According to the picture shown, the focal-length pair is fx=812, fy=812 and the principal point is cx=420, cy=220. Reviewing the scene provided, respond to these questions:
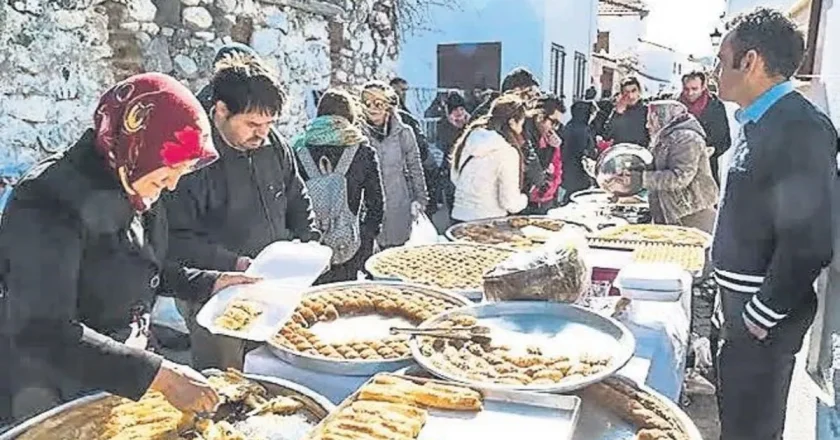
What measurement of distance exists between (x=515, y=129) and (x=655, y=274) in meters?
1.78

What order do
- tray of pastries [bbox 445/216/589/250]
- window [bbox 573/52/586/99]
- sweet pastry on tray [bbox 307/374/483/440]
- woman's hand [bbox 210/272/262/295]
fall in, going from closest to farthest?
sweet pastry on tray [bbox 307/374/483/440]
woman's hand [bbox 210/272/262/295]
tray of pastries [bbox 445/216/589/250]
window [bbox 573/52/586/99]

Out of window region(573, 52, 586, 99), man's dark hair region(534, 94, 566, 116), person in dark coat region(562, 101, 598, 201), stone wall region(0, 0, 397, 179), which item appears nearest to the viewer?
stone wall region(0, 0, 397, 179)

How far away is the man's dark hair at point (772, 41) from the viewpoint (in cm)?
240

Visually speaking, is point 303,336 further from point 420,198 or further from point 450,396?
point 420,198

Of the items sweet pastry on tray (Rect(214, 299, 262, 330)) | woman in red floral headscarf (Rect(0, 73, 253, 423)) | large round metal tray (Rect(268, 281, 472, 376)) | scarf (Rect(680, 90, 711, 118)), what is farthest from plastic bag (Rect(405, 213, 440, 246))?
woman in red floral headscarf (Rect(0, 73, 253, 423))

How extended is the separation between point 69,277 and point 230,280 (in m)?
0.58

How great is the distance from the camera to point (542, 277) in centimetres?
210

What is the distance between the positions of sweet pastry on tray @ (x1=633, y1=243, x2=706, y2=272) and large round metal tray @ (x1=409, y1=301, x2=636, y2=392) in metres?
1.00

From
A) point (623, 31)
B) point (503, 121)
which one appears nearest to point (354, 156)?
point (503, 121)

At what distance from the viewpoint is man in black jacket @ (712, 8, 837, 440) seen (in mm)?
2275

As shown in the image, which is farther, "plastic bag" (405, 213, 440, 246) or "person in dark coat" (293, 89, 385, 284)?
"plastic bag" (405, 213, 440, 246)

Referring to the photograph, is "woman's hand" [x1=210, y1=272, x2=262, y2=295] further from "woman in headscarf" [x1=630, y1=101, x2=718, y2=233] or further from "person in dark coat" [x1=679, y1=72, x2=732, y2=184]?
"person in dark coat" [x1=679, y1=72, x2=732, y2=184]

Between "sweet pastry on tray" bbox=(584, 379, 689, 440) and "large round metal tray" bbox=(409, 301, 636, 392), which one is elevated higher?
"large round metal tray" bbox=(409, 301, 636, 392)

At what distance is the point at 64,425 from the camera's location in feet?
4.77
